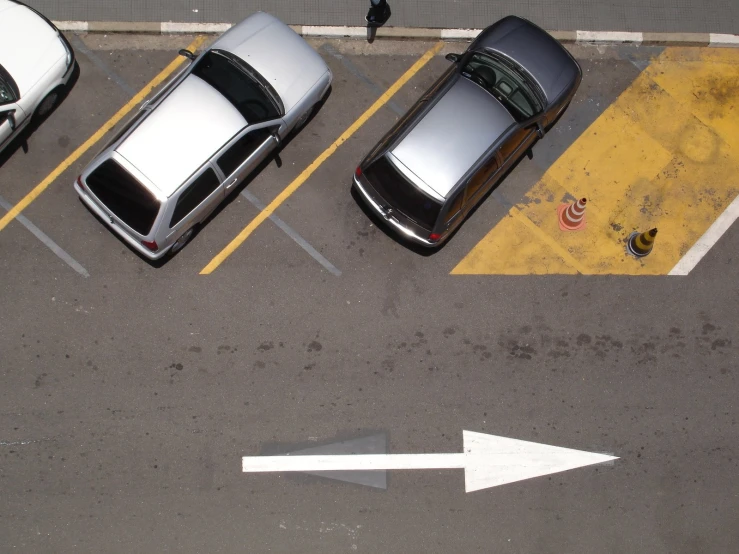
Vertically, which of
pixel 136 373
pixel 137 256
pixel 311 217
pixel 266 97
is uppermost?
pixel 266 97

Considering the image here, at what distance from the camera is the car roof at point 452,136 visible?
29.6 ft

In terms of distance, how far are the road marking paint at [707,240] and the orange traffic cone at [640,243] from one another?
60 cm

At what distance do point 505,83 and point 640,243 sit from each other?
3.16 meters

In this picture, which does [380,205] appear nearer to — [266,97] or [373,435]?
[266,97]

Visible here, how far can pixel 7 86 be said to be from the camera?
9188 millimetres

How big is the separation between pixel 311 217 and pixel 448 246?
2.15 m

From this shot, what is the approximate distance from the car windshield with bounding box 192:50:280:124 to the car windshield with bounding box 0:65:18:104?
102 inches

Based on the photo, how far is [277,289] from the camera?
9.71 m

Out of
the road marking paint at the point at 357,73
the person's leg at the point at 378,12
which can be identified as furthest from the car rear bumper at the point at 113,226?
the person's leg at the point at 378,12

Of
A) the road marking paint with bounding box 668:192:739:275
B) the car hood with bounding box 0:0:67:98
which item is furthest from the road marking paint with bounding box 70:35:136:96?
the road marking paint with bounding box 668:192:739:275

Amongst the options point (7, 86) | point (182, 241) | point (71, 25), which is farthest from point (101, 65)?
point (182, 241)

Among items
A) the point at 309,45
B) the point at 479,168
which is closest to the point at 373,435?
the point at 479,168

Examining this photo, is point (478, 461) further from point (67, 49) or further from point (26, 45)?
Answer: point (26, 45)

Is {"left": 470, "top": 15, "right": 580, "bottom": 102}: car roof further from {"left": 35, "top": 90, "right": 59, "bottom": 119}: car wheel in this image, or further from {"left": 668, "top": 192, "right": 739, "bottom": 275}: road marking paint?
{"left": 35, "top": 90, "right": 59, "bottom": 119}: car wheel
